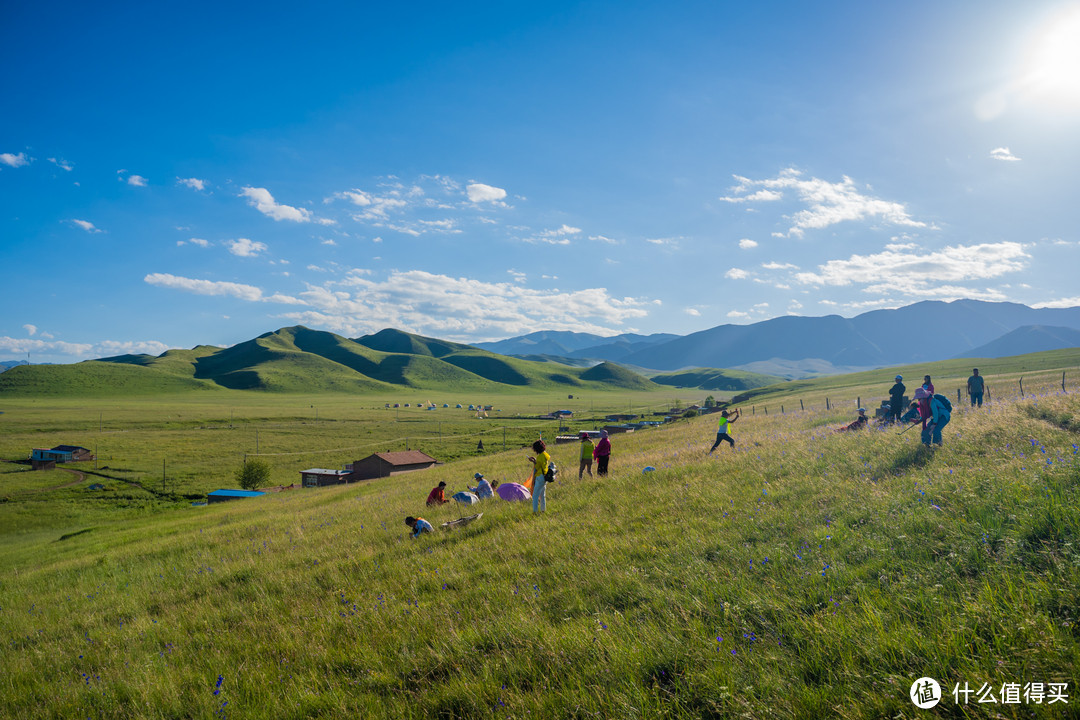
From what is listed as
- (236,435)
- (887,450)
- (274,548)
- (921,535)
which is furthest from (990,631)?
(236,435)

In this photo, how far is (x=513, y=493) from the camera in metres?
14.9

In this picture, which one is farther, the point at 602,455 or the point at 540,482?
the point at 602,455

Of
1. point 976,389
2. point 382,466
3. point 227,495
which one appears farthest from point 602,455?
point 227,495

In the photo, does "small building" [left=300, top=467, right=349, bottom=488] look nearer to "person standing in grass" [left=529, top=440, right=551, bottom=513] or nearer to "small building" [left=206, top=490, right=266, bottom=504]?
"small building" [left=206, top=490, right=266, bottom=504]

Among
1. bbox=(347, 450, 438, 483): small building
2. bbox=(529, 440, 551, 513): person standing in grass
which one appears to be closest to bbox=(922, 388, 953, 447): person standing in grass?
bbox=(529, 440, 551, 513): person standing in grass

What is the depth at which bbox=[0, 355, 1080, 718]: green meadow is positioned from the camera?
13.9 feet

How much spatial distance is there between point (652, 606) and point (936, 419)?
31.7ft

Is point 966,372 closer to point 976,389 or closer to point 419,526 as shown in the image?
point 976,389

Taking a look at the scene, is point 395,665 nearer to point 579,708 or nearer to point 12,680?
point 579,708

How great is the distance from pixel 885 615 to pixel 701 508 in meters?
5.05

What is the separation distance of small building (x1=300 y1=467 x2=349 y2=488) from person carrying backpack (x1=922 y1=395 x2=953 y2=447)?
54.3 meters

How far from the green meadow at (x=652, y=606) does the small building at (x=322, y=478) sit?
135 ft

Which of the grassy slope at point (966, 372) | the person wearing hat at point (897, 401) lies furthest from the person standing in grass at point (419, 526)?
the grassy slope at point (966, 372)

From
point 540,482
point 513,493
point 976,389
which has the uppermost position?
point 976,389
